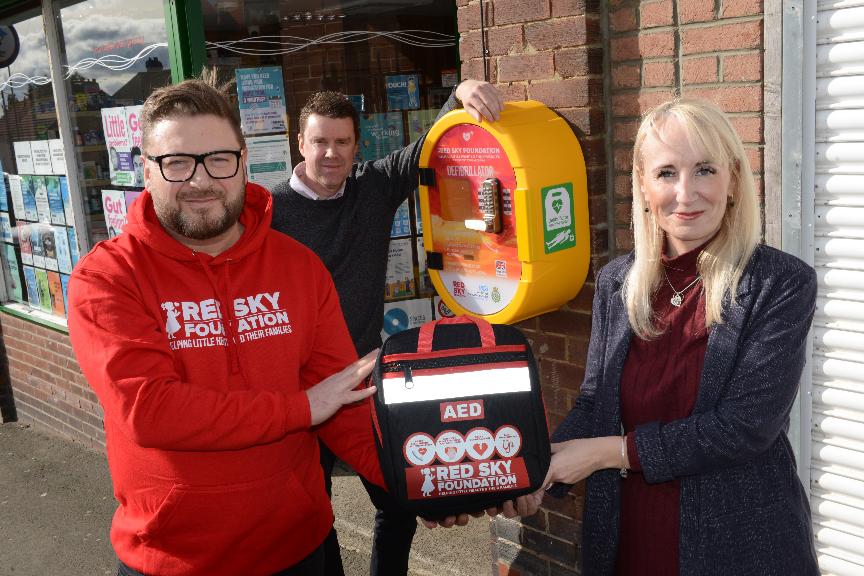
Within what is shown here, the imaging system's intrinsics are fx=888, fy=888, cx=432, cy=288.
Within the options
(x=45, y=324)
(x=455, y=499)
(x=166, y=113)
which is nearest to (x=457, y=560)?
(x=455, y=499)

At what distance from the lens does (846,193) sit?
2.65m

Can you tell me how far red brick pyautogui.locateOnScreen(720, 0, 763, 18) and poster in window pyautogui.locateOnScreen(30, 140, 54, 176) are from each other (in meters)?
5.28

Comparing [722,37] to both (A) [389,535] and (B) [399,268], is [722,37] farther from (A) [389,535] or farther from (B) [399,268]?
(B) [399,268]

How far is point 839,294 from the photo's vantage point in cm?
272

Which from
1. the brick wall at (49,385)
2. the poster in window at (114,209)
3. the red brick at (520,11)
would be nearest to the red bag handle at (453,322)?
the red brick at (520,11)

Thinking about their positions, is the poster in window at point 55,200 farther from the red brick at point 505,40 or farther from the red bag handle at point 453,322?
the red bag handle at point 453,322

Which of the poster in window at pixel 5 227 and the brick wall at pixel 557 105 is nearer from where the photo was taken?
the brick wall at pixel 557 105

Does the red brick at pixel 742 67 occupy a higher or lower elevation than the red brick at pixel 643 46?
lower

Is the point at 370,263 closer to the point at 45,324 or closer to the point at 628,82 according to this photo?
the point at 628,82

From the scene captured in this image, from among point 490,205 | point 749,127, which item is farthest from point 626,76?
point 490,205

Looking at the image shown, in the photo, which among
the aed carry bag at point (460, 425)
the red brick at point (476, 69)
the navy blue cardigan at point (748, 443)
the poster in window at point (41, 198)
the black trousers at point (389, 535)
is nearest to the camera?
the navy blue cardigan at point (748, 443)

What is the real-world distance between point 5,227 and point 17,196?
0.45m

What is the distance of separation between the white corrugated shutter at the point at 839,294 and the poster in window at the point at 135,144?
4.16 meters

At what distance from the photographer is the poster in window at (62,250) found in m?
6.57
